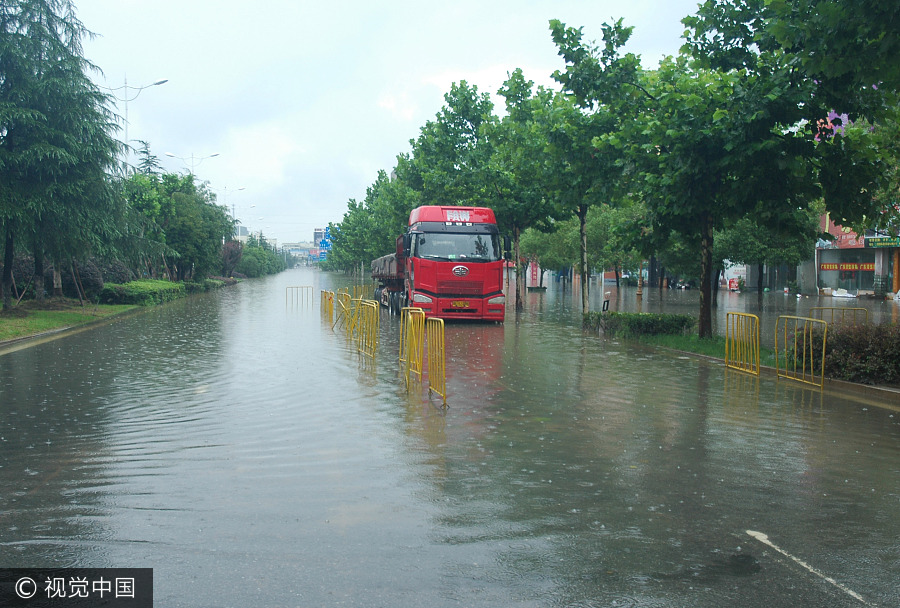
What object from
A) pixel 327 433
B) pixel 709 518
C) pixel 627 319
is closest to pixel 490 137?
pixel 627 319

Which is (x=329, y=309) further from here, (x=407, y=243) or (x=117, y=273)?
(x=117, y=273)

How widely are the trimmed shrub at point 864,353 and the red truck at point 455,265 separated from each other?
13.1 metres

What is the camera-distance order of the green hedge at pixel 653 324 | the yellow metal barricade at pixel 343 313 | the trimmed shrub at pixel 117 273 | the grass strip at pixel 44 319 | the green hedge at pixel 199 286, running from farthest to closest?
the green hedge at pixel 199 286 → the trimmed shrub at pixel 117 273 → the yellow metal barricade at pixel 343 313 → the grass strip at pixel 44 319 → the green hedge at pixel 653 324

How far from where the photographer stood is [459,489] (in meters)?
6.24

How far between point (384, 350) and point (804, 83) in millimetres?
10069

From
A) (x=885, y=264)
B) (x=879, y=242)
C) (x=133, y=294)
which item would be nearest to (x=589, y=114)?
(x=133, y=294)

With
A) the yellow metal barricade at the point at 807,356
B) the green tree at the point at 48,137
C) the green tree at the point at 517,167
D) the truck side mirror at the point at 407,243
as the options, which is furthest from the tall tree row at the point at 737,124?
the green tree at the point at 48,137

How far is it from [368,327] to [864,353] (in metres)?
9.96

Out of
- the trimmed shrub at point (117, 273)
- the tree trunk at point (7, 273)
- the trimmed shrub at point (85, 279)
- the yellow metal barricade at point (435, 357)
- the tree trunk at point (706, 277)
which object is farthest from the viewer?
the trimmed shrub at point (117, 273)

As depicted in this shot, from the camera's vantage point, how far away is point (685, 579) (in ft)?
14.6

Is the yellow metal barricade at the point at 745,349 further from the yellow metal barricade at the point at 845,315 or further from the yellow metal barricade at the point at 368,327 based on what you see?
the yellow metal barricade at the point at 368,327

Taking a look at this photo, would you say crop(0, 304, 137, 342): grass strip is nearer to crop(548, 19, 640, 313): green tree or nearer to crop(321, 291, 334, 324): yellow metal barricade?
crop(321, 291, 334, 324): yellow metal barricade

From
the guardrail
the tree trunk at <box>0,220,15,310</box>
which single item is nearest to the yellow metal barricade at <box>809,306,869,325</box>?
the guardrail

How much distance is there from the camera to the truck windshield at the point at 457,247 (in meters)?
24.8
